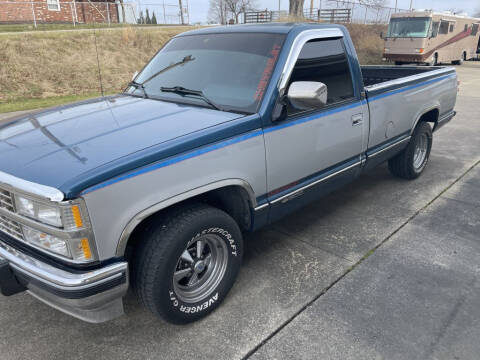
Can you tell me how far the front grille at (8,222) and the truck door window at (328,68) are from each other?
190 centimetres

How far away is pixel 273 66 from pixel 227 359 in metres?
2.02

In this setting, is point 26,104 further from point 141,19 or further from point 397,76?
point 141,19

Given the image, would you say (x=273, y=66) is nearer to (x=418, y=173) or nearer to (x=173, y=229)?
(x=173, y=229)

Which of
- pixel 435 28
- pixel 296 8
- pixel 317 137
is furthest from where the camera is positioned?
pixel 296 8

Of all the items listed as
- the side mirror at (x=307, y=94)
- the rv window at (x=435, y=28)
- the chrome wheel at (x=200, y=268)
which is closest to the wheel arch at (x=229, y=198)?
the chrome wheel at (x=200, y=268)

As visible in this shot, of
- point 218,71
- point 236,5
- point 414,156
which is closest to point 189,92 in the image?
point 218,71

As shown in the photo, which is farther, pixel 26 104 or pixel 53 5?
pixel 53 5

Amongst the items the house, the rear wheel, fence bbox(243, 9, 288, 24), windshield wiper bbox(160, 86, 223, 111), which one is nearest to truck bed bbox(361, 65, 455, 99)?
windshield wiper bbox(160, 86, 223, 111)

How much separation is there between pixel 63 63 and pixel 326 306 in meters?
15.5

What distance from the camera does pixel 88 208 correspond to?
6.49 ft

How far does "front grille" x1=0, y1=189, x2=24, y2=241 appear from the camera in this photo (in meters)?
2.19

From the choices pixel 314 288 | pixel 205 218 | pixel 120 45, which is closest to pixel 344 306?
pixel 314 288

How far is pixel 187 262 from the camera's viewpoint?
8.67ft

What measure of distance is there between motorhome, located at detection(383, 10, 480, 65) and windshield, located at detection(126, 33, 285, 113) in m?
19.0
